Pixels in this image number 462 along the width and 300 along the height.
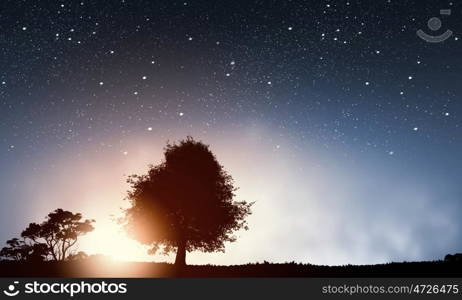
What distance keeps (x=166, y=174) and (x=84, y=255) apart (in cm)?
3556

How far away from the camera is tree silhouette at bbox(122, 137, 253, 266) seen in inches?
1081

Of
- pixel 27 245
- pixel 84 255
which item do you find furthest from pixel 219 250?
pixel 27 245

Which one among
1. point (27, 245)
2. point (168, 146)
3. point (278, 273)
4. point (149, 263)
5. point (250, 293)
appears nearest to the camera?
point (250, 293)

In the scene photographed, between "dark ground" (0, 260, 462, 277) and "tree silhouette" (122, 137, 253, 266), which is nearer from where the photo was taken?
"dark ground" (0, 260, 462, 277)

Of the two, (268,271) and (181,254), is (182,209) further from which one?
(268,271)

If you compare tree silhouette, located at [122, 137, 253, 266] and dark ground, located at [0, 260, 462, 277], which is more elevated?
tree silhouette, located at [122, 137, 253, 266]

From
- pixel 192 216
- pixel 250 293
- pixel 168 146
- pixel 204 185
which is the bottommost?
pixel 250 293

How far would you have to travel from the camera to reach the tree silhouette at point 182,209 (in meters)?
27.5

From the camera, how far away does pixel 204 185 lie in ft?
92.5

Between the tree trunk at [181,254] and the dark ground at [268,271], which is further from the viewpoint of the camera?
the tree trunk at [181,254]

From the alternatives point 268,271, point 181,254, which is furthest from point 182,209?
point 268,271

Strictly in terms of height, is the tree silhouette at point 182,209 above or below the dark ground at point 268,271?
above

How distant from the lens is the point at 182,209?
1081 inches

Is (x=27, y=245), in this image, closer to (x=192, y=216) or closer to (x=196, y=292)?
(x=192, y=216)
